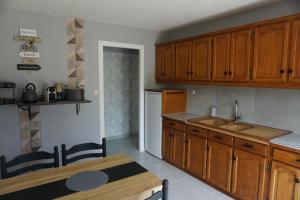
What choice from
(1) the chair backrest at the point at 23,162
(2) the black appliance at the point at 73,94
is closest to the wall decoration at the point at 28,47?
(2) the black appliance at the point at 73,94

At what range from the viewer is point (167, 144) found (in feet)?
11.8

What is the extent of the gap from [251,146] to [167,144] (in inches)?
62.0

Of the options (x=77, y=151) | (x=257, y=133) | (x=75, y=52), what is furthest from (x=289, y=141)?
(x=75, y=52)

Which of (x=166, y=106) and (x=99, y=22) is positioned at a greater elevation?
(x=99, y=22)

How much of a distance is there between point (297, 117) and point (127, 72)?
3693mm

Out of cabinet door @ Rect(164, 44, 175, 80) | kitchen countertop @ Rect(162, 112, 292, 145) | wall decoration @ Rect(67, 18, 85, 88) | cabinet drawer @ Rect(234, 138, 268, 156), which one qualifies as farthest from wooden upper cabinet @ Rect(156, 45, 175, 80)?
cabinet drawer @ Rect(234, 138, 268, 156)

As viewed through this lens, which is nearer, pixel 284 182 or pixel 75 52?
pixel 284 182

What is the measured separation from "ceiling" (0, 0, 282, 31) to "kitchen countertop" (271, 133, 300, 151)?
5.37 ft

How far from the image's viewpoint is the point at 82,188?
143 cm

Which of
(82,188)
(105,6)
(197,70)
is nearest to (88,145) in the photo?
(82,188)

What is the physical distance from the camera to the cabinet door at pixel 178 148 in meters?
3.29

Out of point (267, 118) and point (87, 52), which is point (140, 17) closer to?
point (87, 52)

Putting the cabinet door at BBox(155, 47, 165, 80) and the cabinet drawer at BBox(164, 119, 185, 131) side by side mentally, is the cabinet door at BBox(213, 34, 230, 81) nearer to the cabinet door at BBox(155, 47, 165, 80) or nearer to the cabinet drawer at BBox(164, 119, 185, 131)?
the cabinet drawer at BBox(164, 119, 185, 131)

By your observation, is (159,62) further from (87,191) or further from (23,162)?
(87,191)
